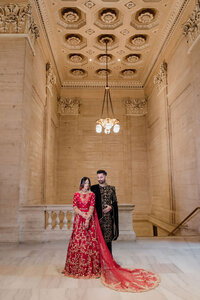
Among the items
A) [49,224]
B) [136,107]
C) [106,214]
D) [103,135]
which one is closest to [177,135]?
[136,107]

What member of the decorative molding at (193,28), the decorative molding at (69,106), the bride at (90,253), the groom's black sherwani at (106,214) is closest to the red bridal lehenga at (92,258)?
the bride at (90,253)

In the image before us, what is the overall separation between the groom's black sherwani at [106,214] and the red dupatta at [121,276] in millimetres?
155

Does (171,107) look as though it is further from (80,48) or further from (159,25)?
(80,48)

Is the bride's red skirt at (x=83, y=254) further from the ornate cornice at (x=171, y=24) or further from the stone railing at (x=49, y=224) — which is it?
the ornate cornice at (x=171, y=24)

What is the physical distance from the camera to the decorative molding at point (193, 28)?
302 inches

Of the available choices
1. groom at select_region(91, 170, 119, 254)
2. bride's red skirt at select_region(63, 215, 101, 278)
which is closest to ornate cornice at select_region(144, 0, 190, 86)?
groom at select_region(91, 170, 119, 254)

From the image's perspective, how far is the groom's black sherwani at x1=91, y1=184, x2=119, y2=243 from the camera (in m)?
4.25

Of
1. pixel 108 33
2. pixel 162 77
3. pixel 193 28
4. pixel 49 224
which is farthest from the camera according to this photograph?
pixel 162 77

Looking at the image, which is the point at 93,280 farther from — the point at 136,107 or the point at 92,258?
the point at 136,107

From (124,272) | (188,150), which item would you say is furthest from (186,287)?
(188,150)

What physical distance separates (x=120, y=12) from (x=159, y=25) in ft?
5.32

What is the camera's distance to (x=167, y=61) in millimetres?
10867

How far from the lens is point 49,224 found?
679cm

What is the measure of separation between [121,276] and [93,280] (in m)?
Answer: 0.41
